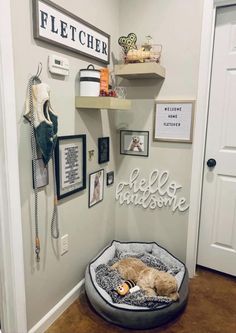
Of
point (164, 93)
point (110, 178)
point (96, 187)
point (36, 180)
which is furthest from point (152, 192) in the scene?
point (36, 180)

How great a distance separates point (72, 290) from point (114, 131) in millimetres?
1274

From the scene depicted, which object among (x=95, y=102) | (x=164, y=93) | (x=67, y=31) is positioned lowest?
(x=95, y=102)

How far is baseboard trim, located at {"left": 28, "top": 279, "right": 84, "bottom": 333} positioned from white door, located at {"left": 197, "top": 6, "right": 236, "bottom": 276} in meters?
1.08

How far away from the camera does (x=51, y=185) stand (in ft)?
5.14

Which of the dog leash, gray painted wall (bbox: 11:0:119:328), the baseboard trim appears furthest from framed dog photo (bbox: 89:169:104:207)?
the baseboard trim

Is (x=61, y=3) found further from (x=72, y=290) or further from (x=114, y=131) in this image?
(x=72, y=290)

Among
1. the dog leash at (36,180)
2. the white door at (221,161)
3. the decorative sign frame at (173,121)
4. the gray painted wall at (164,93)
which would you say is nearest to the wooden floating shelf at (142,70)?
the gray painted wall at (164,93)

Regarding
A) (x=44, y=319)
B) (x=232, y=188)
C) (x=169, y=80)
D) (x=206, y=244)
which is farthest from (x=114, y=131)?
(x=44, y=319)

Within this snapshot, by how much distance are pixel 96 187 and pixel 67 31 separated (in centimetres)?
108

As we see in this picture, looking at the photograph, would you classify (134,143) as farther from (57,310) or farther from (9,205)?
(57,310)

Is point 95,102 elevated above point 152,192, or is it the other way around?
point 95,102

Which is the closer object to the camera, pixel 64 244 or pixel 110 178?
pixel 64 244

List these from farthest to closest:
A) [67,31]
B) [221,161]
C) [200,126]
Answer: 1. [221,161]
2. [200,126]
3. [67,31]

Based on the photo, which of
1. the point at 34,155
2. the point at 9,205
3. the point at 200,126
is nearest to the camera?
the point at 9,205
